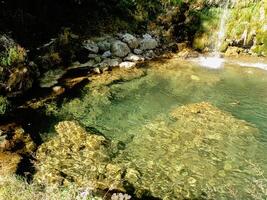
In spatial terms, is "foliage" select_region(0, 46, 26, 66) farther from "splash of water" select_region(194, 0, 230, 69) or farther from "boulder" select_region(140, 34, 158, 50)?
"splash of water" select_region(194, 0, 230, 69)

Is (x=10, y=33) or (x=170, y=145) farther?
(x=10, y=33)

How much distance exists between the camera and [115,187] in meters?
9.22

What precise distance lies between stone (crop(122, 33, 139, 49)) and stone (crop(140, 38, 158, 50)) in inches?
12.3

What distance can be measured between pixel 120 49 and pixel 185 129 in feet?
25.1

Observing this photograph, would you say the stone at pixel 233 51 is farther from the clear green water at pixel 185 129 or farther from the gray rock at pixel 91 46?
the gray rock at pixel 91 46

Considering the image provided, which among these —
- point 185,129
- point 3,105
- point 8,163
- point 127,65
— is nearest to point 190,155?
point 185,129

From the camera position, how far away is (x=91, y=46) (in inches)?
741

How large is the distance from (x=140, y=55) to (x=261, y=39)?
6.17 metres

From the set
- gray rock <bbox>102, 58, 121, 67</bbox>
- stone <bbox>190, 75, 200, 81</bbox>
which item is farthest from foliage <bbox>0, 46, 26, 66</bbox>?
stone <bbox>190, 75, 200, 81</bbox>

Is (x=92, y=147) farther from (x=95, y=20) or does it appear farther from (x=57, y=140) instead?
(x=95, y=20)

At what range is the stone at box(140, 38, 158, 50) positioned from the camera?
19875 millimetres

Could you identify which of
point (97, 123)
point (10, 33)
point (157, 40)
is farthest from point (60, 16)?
point (97, 123)

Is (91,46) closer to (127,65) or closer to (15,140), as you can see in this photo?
(127,65)

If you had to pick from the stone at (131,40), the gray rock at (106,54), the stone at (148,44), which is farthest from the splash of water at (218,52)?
the gray rock at (106,54)
